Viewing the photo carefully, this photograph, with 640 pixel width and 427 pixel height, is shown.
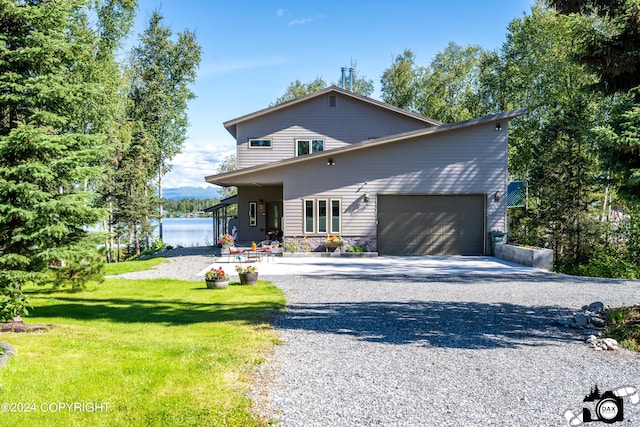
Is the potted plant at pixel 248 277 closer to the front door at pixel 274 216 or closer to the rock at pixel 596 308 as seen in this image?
the rock at pixel 596 308

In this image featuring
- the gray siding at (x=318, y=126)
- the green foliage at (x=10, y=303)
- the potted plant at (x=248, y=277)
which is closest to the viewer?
the green foliage at (x=10, y=303)

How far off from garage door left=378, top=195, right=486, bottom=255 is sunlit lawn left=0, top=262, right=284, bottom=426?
395 inches

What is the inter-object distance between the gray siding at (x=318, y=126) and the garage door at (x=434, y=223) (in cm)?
503

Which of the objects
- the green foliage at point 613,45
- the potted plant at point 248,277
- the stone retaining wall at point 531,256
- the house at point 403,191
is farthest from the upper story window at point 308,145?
the green foliage at point 613,45

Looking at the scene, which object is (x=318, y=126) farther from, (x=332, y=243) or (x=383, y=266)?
(x=383, y=266)

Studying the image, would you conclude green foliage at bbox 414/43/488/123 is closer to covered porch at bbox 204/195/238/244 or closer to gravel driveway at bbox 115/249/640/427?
covered porch at bbox 204/195/238/244

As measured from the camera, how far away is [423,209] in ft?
59.8

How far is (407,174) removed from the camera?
18.1 meters

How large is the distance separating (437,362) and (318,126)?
17.6 m

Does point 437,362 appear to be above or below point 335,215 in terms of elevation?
below

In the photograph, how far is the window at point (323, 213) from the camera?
1820 cm

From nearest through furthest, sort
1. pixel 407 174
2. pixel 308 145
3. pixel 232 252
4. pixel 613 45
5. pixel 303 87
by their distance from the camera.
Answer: pixel 613 45 < pixel 232 252 < pixel 407 174 < pixel 308 145 < pixel 303 87

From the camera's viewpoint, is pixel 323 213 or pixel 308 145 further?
pixel 308 145

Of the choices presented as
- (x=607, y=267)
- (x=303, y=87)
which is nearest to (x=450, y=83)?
(x=303, y=87)
